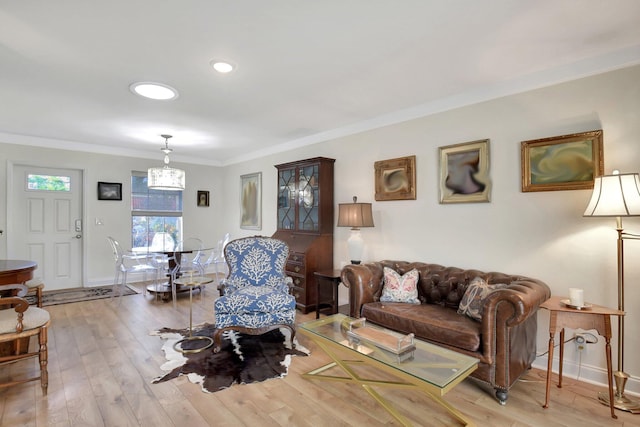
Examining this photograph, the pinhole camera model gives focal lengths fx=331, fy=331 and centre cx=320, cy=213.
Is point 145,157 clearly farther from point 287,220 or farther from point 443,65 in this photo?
point 443,65

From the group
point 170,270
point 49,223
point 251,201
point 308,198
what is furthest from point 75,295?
point 308,198

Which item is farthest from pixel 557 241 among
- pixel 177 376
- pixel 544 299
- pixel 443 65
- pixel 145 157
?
pixel 145 157

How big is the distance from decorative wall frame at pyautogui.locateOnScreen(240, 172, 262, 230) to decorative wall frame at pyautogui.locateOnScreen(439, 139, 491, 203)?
3.50 m

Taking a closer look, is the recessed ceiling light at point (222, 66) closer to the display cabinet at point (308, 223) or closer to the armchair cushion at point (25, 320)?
the display cabinet at point (308, 223)

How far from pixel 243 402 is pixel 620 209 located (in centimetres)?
274

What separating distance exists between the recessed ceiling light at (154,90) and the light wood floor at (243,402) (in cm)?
241

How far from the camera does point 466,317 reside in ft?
8.54

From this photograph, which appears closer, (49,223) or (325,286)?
(325,286)

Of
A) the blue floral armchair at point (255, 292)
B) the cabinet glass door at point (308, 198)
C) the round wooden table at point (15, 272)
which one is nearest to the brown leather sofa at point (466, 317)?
the blue floral armchair at point (255, 292)

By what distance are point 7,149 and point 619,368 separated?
7.42m

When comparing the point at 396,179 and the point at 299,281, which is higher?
the point at 396,179

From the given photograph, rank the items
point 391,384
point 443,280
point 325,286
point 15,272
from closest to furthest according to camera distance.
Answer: point 391,384, point 15,272, point 443,280, point 325,286

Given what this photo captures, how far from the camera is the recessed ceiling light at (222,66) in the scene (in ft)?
8.41

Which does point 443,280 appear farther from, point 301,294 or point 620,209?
point 301,294
